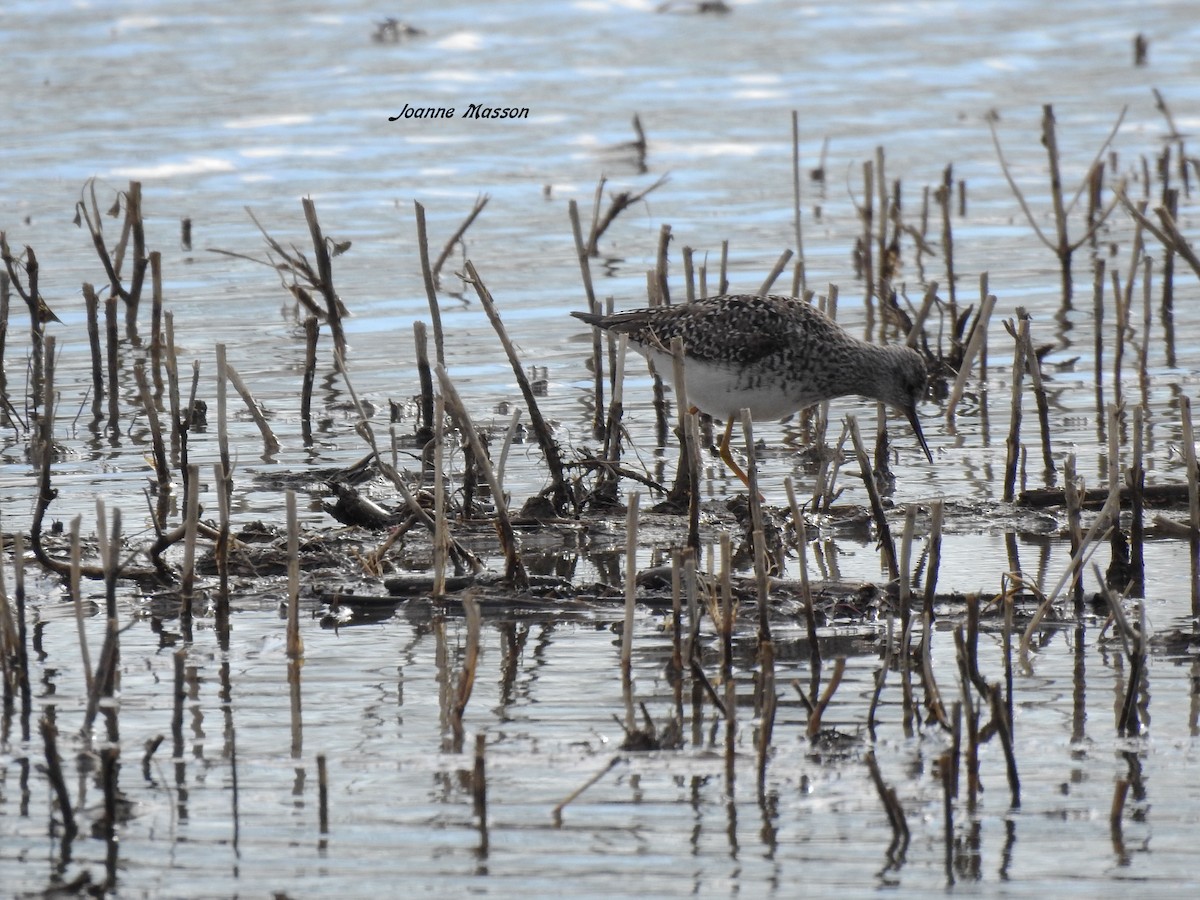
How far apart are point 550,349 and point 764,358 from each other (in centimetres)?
293

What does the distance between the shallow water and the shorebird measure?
1.25ft

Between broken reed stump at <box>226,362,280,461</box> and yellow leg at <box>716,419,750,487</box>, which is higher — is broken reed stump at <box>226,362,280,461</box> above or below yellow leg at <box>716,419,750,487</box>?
above

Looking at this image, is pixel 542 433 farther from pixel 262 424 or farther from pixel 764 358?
pixel 262 424

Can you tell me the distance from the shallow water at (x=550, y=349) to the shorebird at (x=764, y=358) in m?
0.38

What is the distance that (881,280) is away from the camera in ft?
35.6

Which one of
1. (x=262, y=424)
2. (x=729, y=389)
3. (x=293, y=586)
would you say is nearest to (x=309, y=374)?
(x=262, y=424)

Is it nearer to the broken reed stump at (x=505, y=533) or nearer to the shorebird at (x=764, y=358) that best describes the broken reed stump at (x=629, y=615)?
the broken reed stump at (x=505, y=533)

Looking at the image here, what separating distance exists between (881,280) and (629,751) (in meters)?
6.15

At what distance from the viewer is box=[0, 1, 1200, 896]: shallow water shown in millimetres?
4707


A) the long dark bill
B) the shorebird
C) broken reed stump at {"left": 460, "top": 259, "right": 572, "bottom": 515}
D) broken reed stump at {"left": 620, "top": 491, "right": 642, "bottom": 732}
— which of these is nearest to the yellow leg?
the shorebird

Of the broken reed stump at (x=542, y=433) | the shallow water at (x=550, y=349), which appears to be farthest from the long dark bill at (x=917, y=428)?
the broken reed stump at (x=542, y=433)

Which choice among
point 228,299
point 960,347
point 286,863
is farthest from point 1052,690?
point 228,299

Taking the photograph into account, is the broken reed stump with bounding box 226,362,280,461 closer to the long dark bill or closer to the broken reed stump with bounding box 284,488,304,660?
the broken reed stump with bounding box 284,488,304,660

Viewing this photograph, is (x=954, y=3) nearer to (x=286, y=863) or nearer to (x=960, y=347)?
(x=960, y=347)
